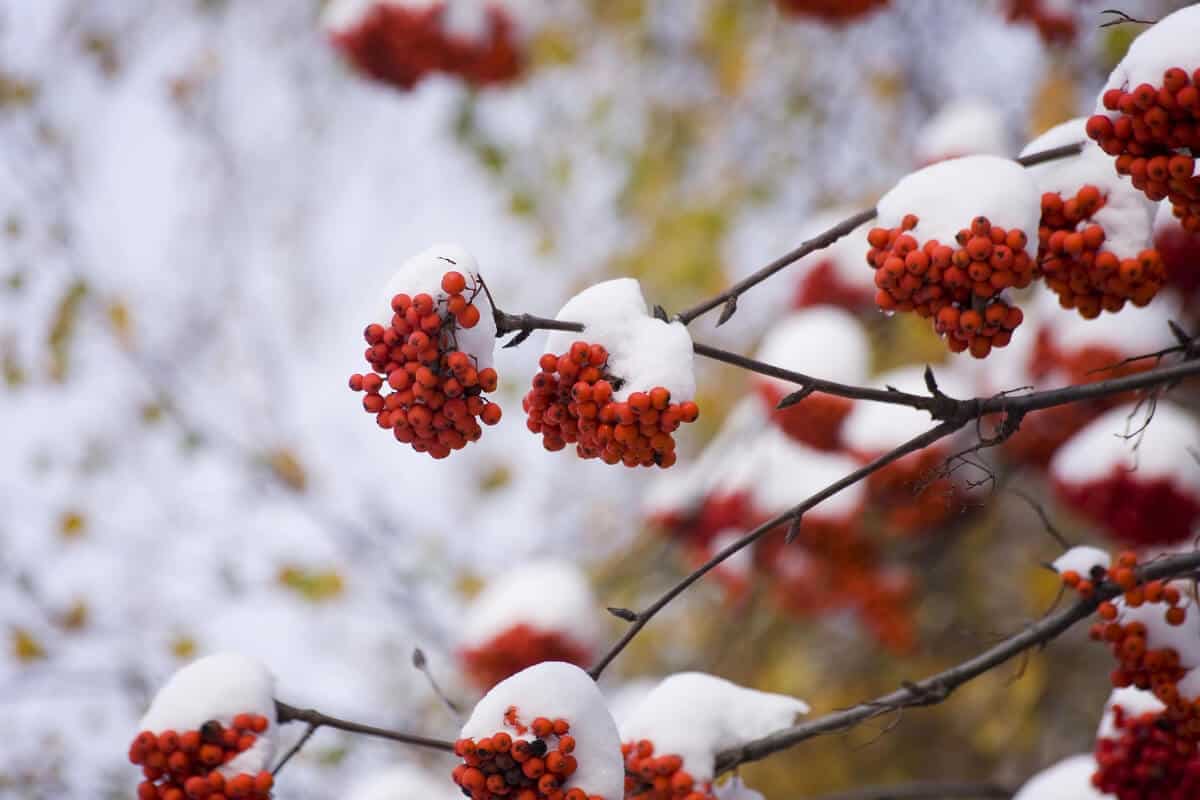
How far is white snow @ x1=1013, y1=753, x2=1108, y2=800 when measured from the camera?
177cm

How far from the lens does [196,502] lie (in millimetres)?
5332

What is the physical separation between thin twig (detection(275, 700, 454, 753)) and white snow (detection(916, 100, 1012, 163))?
7.40 feet

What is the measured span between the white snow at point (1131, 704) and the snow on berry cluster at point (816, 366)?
1269mm

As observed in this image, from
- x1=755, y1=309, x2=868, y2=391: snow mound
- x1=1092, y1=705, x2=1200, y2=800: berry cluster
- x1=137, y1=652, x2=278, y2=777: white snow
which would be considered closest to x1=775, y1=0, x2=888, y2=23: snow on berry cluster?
x1=755, y1=309, x2=868, y2=391: snow mound

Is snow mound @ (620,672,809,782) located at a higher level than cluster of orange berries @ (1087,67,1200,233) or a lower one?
lower

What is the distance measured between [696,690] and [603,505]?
14.6 ft

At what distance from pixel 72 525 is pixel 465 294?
4.40 metres

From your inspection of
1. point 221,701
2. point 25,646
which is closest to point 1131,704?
point 221,701

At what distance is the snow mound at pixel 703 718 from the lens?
5.02 ft

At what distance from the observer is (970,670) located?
4.74ft

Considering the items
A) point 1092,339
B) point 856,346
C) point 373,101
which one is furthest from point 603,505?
point 1092,339

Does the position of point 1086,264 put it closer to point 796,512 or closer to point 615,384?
point 796,512

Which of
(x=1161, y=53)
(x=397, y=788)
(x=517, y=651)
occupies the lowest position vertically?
(x=1161, y=53)

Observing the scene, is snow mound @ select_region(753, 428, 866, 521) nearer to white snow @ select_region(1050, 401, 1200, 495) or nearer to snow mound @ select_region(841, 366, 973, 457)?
snow mound @ select_region(841, 366, 973, 457)
